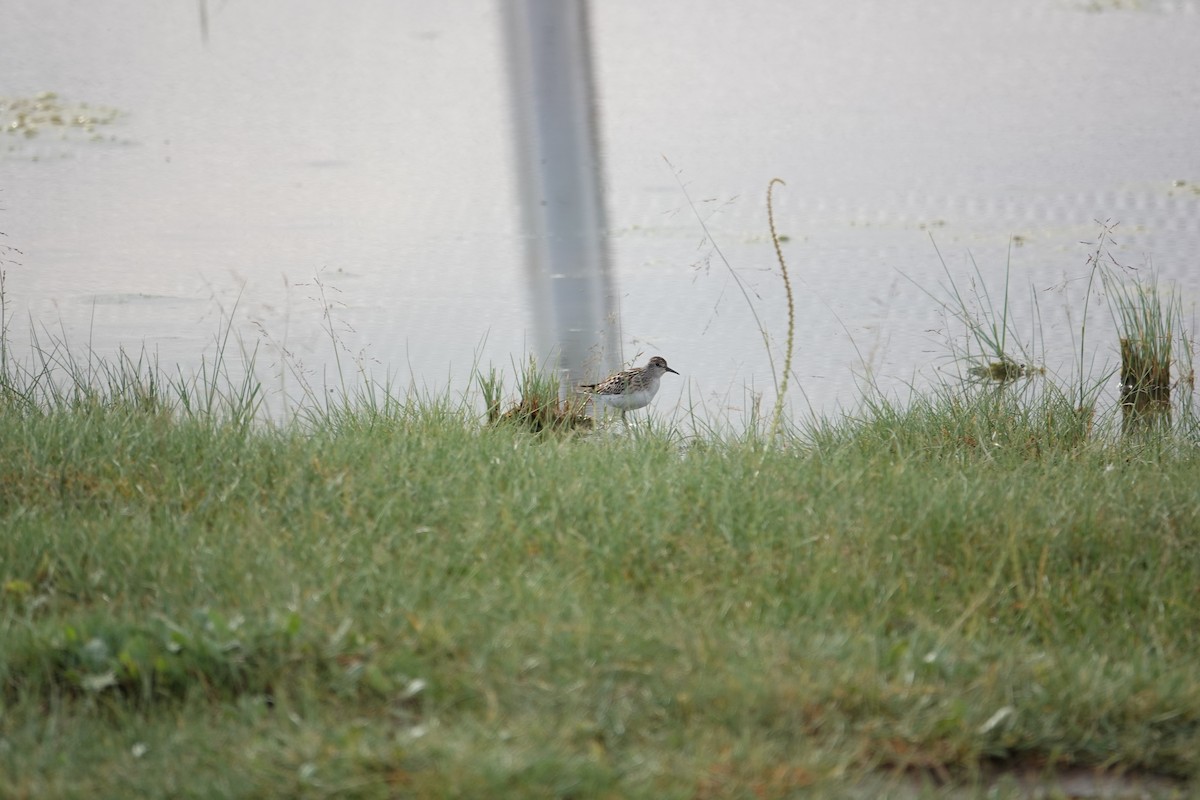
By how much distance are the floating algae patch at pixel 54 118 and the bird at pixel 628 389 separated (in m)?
4.31

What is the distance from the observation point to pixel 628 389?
12.9ft

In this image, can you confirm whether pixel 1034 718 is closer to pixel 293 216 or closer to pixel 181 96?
pixel 293 216

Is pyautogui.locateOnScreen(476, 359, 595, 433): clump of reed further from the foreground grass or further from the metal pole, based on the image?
the foreground grass

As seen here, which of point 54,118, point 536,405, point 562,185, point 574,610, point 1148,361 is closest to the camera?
point 574,610

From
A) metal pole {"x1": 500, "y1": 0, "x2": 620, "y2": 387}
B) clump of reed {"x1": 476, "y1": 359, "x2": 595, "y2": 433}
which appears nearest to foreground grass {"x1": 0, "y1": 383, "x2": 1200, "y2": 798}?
clump of reed {"x1": 476, "y1": 359, "x2": 595, "y2": 433}

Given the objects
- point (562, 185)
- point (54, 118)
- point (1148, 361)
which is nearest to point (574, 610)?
point (1148, 361)

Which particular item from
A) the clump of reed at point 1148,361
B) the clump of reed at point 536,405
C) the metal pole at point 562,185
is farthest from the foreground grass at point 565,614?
the metal pole at point 562,185

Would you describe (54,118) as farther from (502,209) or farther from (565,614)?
(565,614)

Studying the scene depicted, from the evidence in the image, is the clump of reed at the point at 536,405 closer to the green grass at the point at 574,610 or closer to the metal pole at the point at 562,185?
the metal pole at the point at 562,185

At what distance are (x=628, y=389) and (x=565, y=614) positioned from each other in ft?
5.56

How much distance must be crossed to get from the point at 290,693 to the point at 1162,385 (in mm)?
3236

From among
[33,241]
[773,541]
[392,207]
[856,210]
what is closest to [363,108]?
[392,207]

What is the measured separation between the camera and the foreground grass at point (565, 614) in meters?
1.91

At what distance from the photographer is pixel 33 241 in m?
5.67
